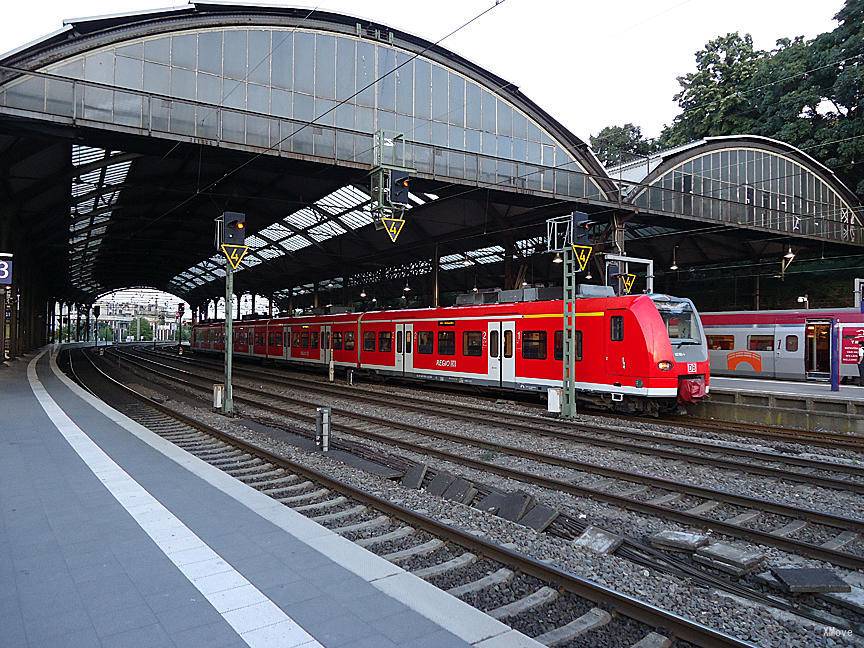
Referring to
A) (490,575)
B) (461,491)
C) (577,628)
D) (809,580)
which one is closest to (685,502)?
(809,580)

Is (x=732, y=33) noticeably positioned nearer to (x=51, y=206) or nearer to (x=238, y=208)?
(x=238, y=208)

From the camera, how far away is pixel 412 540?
6.25 m

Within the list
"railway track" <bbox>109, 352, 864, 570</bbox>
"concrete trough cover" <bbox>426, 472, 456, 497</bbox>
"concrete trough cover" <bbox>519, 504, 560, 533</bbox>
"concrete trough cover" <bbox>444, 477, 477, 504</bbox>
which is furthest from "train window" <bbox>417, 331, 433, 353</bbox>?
"concrete trough cover" <bbox>519, 504, 560, 533</bbox>

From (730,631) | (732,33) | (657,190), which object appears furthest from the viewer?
(732,33)

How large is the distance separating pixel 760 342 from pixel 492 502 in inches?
849

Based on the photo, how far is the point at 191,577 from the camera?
4.48 metres

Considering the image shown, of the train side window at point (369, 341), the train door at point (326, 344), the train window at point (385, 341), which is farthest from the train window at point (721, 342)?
the train door at point (326, 344)

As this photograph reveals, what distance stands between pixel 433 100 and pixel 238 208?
40.4ft

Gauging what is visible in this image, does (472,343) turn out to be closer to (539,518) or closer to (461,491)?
(461,491)

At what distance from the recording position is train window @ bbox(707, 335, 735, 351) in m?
26.0

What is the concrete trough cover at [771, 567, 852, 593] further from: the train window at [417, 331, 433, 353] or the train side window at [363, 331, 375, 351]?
the train side window at [363, 331, 375, 351]

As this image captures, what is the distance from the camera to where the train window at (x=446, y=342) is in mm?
20359

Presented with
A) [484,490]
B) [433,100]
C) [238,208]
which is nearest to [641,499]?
[484,490]

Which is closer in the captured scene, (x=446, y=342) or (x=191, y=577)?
(x=191, y=577)
